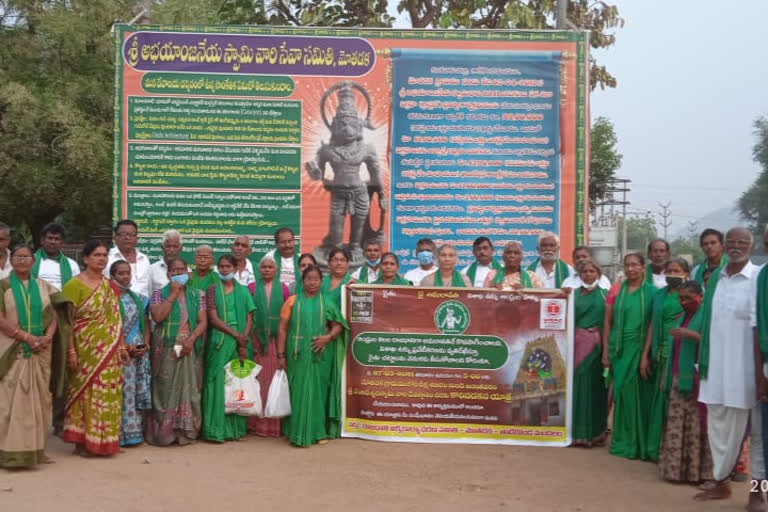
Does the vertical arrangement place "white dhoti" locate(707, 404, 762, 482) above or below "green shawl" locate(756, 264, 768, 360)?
below

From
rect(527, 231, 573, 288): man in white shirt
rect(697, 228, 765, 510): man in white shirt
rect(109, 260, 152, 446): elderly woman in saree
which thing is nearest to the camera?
rect(697, 228, 765, 510): man in white shirt

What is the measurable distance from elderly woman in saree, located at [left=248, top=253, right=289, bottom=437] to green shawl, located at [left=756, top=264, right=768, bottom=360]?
11.9 feet

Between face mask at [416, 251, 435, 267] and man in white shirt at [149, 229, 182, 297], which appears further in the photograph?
face mask at [416, 251, 435, 267]

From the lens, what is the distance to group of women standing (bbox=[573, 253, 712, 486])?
5.03 metres

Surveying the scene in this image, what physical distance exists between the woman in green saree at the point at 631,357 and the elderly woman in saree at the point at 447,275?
49.5 inches

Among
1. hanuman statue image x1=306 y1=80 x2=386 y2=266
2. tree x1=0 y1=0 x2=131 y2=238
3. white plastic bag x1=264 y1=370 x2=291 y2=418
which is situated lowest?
white plastic bag x1=264 y1=370 x2=291 y2=418

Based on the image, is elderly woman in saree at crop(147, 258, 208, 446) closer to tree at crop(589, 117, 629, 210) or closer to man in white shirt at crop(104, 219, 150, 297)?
man in white shirt at crop(104, 219, 150, 297)

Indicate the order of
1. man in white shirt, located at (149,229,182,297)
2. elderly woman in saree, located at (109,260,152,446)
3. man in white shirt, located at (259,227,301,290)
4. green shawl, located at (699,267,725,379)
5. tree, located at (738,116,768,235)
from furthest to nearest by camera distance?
tree, located at (738,116,768,235)
man in white shirt, located at (259,227,301,290)
man in white shirt, located at (149,229,182,297)
elderly woman in saree, located at (109,260,152,446)
green shawl, located at (699,267,725,379)

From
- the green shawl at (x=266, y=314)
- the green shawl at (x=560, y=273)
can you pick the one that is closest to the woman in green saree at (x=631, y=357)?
the green shawl at (x=560, y=273)

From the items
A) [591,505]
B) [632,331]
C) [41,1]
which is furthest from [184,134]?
[41,1]

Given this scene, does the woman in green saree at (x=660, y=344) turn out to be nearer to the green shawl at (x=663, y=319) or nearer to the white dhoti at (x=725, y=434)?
the green shawl at (x=663, y=319)

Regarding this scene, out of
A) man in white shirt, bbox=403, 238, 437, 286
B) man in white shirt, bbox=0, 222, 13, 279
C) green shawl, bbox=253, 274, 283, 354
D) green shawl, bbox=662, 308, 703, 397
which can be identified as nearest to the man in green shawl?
green shawl, bbox=662, 308, 703, 397

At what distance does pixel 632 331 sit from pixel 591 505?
1.59 m

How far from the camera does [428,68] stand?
799 cm
